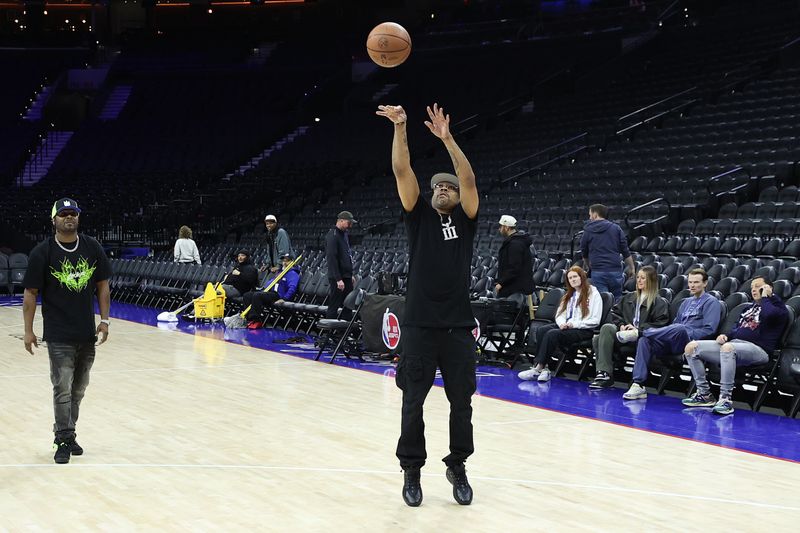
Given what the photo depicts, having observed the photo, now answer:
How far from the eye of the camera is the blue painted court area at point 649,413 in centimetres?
716

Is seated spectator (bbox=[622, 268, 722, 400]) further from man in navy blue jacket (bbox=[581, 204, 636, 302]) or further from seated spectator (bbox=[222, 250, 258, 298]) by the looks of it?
seated spectator (bbox=[222, 250, 258, 298])

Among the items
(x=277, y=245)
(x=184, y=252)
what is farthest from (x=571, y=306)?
(x=184, y=252)

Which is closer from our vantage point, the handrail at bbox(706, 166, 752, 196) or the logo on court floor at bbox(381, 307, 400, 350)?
the logo on court floor at bbox(381, 307, 400, 350)

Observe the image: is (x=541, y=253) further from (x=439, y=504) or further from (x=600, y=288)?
(x=439, y=504)

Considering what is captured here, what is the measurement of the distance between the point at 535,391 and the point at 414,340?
452 cm

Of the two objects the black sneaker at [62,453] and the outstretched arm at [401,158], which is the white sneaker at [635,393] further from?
the black sneaker at [62,453]

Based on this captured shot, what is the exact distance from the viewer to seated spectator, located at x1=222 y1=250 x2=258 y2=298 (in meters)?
16.0

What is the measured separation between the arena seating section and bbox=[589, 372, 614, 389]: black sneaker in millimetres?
555

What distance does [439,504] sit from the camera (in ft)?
17.1

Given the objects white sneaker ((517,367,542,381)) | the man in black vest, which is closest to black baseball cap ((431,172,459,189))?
the man in black vest

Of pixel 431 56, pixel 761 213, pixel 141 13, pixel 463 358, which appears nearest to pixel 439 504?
pixel 463 358

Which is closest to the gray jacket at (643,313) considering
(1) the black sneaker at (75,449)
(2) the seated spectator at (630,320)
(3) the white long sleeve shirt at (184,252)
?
(2) the seated spectator at (630,320)

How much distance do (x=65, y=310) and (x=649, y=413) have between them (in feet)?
15.3

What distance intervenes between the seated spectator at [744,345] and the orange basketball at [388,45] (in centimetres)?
353
